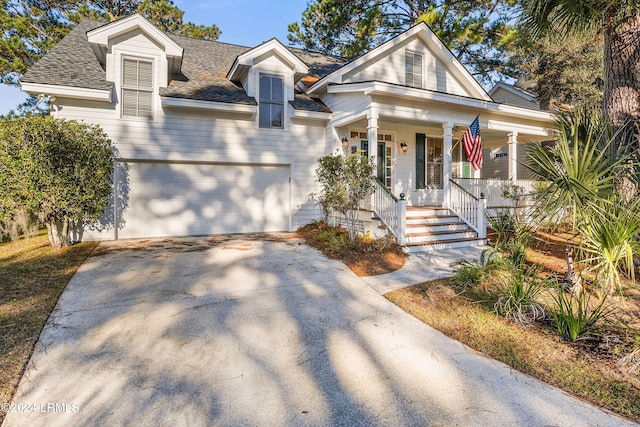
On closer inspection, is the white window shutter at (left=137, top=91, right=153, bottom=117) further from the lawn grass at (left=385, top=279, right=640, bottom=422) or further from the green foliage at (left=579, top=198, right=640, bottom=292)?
the green foliage at (left=579, top=198, right=640, bottom=292)

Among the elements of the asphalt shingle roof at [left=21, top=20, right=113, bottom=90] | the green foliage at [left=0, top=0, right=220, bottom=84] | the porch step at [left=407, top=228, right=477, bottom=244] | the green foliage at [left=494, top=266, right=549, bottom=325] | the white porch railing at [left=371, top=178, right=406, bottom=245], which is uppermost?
the green foliage at [left=0, top=0, right=220, bottom=84]

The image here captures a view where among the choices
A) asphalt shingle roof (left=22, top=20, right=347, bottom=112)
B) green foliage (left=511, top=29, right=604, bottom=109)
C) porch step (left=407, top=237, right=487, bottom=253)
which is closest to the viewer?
porch step (left=407, top=237, right=487, bottom=253)

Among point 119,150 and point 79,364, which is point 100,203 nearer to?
point 119,150

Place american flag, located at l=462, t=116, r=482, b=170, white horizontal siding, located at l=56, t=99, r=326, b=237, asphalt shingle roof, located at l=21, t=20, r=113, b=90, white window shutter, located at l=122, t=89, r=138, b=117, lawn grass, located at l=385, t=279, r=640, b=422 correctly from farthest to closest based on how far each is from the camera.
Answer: american flag, located at l=462, t=116, r=482, b=170 → white window shutter, located at l=122, t=89, r=138, b=117 → white horizontal siding, located at l=56, t=99, r=326, b=237 → asphalt shingle roof, located at l=21, t=20, r=113, b=90 → lawn grass, located at l=385, t=279, r=640, b=422

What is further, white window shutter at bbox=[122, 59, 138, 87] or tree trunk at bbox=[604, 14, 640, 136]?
white window shutter at bbox=[122, 59, 138, 87]

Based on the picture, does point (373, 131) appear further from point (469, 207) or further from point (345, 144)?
point (469, 207)

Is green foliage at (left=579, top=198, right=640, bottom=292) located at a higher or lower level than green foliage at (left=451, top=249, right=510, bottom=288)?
higher

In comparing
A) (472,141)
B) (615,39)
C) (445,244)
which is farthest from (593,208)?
(472,141)

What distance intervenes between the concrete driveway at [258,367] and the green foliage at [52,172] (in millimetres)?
2896

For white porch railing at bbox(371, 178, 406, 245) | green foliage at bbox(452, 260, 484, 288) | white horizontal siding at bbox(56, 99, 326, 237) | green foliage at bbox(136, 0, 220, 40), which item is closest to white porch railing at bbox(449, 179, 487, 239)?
white porch railing at bbox(371, 178, 406, 245)

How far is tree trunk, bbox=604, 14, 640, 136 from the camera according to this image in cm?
551

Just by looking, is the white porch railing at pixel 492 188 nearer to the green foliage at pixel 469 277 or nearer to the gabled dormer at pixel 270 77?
the green foliage at pixel 469 277

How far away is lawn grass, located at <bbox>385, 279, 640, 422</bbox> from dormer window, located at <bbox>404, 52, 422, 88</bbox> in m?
8.66

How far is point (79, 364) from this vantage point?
3064mm
